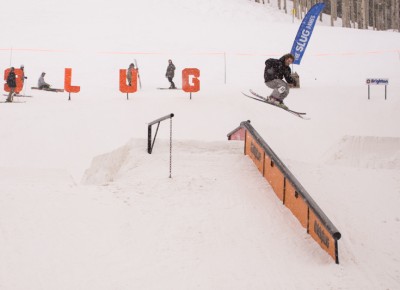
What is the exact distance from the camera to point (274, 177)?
755 cm

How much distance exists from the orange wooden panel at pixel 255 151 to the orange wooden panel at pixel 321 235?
219 cm

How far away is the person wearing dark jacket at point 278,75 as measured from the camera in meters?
10.3

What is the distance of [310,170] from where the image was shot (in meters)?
8.80

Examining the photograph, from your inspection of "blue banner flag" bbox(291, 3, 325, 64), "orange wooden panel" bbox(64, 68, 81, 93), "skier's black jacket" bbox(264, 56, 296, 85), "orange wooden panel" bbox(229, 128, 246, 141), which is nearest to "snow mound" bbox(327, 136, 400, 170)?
"orange wooden panel" bbox(229, 128, 246, 141)

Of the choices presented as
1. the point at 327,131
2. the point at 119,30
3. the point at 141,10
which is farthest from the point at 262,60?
the point at 141,10

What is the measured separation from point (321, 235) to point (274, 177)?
186 cm

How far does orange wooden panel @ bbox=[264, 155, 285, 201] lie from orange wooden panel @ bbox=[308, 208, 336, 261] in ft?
3.73

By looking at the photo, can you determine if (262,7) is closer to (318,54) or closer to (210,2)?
(210,2)

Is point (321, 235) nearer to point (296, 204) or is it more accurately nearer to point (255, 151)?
point (296, 204)

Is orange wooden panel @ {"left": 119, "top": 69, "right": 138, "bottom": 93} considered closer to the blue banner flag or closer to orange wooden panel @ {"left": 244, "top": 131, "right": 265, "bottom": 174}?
the blue banner flag

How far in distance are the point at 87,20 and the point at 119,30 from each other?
3.98 meters

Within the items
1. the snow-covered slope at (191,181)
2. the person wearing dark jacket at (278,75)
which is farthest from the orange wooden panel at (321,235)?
the person wearing dark jacket at (278,75)

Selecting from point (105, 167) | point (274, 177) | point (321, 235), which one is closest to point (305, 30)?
point (105, 167)

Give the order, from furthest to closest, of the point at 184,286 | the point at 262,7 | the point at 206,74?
the point at 262,7
the point at 206,74
the point at 184,286
